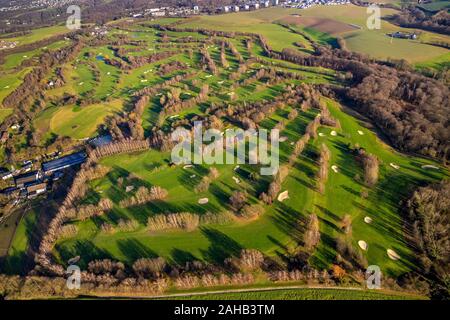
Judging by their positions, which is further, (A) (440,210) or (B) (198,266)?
(A) (440,210)

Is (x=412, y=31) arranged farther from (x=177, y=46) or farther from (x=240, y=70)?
(x=177, y=46)

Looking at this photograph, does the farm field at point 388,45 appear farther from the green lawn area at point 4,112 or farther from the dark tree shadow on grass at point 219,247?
the green lawn area at point 4,112

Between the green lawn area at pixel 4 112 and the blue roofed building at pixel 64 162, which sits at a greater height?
the green lawn area at pixel 4 112

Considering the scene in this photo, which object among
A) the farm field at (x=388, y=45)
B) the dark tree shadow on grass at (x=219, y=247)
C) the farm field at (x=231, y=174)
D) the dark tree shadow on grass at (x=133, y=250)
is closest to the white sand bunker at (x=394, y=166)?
the farm field at (x=231, y=174)

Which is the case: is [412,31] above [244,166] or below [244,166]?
above

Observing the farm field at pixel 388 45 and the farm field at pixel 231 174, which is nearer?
the farm field at pixel 231 174

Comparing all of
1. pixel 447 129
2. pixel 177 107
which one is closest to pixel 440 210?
pixel 447 129

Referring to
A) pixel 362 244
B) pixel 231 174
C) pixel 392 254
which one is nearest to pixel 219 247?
pixel 231 174
